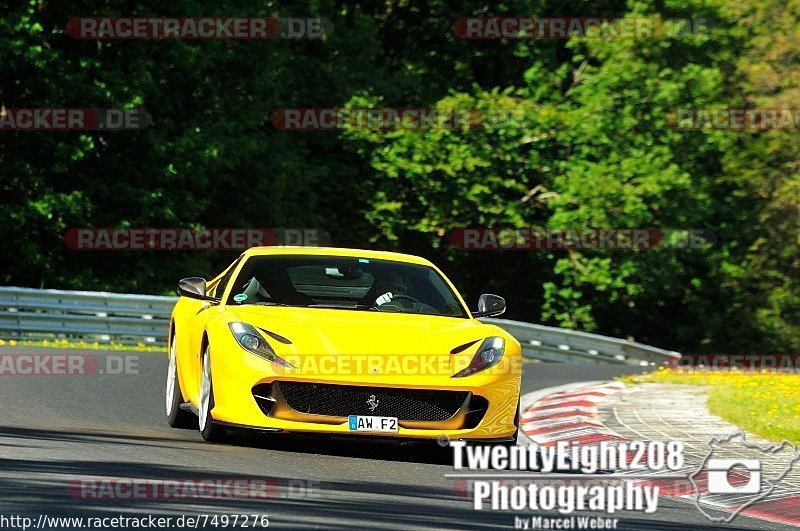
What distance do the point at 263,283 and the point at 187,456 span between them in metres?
2.00

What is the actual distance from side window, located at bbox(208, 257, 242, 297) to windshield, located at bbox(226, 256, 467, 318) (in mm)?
292

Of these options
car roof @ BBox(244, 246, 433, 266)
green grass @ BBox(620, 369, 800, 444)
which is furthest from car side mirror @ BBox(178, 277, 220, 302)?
green grass @ BBox(620, 369, 800, 444)

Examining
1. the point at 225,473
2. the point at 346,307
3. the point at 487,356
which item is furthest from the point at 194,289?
the point at 225,473

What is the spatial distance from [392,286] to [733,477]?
111 inches

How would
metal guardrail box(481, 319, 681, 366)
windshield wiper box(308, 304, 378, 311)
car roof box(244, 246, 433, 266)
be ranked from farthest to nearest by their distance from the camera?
1. metal guardrail box(481, 319, 681, 366)
2. car roof box(244, 246, 433, 266)
3. windshield wiper box(308, 304, 378, 311)

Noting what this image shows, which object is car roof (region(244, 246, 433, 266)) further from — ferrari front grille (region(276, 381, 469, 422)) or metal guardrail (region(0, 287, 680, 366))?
metal guardrail (region(0, 287, 680, 366))

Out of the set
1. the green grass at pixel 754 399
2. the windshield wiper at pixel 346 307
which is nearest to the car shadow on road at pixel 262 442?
the windshield wiper at pixel 346 307

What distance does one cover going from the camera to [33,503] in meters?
8.62

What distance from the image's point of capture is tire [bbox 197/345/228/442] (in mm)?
11648

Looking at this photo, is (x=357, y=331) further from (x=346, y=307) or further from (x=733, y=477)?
(x=733, y=477)

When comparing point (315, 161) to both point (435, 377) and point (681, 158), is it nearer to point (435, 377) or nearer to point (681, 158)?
point (681, 158)

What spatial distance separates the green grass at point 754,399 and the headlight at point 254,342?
5157mm

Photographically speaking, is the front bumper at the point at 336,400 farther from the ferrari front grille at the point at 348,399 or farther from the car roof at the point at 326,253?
the car roof at the point at 326,253

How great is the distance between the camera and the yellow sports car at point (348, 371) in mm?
11125
